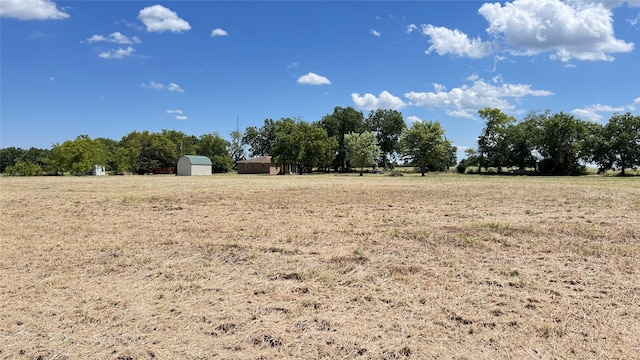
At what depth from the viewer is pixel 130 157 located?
7131 cm

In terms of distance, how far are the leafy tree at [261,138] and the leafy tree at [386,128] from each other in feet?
73.1

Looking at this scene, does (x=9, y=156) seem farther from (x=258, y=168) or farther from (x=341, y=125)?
(x=341, y=125)

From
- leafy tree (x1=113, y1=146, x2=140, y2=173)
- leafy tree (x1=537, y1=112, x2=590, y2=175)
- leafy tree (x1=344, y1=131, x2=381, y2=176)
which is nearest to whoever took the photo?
leafy tree (x1=537, y1=112, x2=590, y2=175)

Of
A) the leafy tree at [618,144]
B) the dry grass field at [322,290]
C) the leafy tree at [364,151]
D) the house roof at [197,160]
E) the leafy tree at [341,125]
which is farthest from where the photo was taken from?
the leafy tree at [341,125]

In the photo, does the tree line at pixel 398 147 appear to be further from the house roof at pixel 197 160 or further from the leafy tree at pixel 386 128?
the house roof at pixel 197 160

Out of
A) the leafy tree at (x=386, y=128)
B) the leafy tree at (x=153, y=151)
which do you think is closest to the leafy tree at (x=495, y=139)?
the leafy tree at (x=386, y=128)

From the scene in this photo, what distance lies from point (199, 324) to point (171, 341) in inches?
15.0

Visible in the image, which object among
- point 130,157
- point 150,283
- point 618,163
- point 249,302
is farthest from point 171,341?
point 130,157

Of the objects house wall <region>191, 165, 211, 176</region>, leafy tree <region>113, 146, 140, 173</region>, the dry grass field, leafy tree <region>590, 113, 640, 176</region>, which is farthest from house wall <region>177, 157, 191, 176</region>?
leafy tree <region>590, 113, 640, 176</region>

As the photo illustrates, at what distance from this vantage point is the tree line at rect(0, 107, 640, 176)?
5169 cm

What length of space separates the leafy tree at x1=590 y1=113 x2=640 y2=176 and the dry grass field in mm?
51818

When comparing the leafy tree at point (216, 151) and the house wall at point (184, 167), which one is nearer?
the house wall at point (184, 167)

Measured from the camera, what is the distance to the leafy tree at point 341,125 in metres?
79.3

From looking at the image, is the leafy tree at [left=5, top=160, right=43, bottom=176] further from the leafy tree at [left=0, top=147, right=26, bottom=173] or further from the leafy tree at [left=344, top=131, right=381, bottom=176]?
the leafy tree at [left=344, top=131, right=381, bottom=176]
